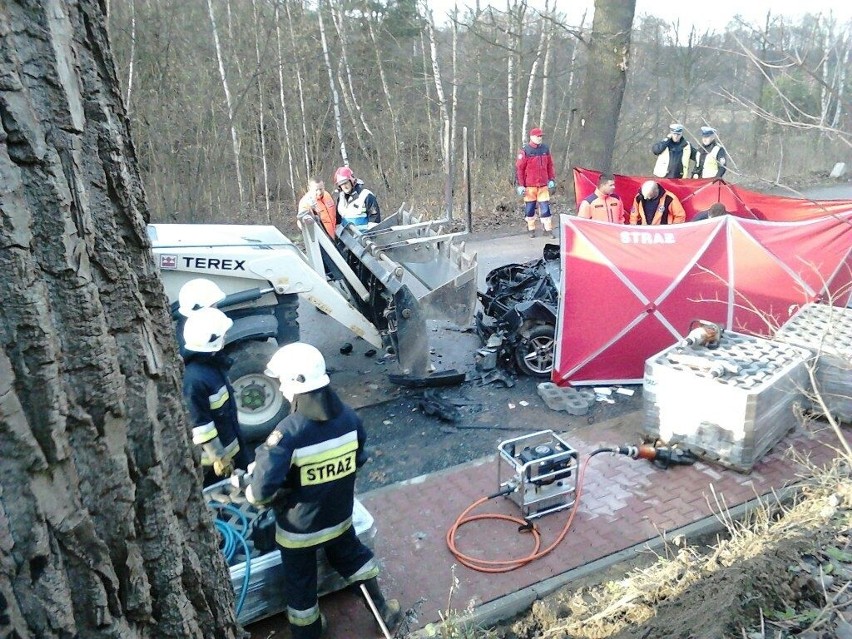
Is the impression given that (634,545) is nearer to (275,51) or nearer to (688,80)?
(275,51)

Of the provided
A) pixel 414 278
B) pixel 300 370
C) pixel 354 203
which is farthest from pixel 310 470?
pixel 354 203

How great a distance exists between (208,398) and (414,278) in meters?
3.89

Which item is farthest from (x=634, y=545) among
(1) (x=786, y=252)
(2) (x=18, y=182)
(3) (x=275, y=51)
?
(3) (x=275, y=51)

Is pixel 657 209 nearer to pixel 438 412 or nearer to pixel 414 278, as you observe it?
pixel 414 278

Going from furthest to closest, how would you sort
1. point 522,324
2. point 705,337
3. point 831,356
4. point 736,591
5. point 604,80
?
point 604,80 → point 522,324 → point 831,356 → point 705,337 → point 736,591

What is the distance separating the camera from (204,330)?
4.56 meters

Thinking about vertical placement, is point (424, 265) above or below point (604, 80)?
below

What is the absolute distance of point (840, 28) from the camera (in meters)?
4.16

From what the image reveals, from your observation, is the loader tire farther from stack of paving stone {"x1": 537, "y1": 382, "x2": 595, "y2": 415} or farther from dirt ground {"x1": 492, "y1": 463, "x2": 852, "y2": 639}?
dirt ground {"x1": 492, "y1": 463, "x2": 852, "y2": 639}

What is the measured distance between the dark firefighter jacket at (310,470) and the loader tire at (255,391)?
2.38 meters

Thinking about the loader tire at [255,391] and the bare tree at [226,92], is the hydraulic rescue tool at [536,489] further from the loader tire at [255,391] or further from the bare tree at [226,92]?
the bare tree at [226,92]

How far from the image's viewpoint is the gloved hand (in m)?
4.76

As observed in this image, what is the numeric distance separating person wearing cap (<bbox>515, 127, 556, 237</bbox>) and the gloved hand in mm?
10048

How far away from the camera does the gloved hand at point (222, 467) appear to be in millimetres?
4762
